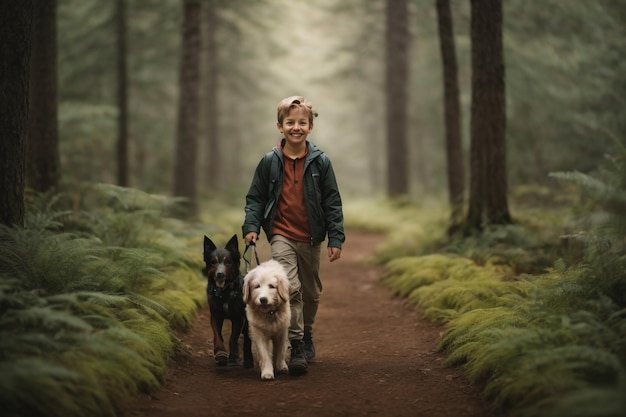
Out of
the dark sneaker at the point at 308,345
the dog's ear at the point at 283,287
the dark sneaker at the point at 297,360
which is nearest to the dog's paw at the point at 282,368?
the dark sneaker at the point at 297,360

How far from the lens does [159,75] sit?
25219mm

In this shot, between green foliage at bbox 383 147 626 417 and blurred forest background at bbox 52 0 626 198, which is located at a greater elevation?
blurred forest background at bbox 52 0 626 198

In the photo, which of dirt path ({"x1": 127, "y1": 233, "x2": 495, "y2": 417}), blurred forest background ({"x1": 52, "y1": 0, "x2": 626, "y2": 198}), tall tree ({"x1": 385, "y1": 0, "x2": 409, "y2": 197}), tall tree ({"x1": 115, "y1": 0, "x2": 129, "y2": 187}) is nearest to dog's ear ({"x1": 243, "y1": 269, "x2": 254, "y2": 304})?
dirt path ({"x1": 127, "y1": 233, "x2": 495, "y2": 417})

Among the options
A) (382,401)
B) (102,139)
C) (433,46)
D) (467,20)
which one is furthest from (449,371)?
(433,46)

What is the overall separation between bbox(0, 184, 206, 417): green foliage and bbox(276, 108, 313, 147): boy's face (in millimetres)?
2351

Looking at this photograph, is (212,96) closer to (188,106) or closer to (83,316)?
(188,106)

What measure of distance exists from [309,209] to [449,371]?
228 cm

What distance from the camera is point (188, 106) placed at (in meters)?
14.9

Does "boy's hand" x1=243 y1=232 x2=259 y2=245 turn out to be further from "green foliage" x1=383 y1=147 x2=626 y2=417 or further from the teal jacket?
"green foliage" x1=383 y1=147 x2=626 y2=417

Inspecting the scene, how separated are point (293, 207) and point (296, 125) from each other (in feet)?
2.94

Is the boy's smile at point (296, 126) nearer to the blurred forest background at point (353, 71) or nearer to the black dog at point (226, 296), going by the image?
the black dog at point (226, 296)

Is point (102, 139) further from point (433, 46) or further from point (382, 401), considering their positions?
point (382, 401)

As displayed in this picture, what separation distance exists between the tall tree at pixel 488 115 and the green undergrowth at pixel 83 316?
5464mm

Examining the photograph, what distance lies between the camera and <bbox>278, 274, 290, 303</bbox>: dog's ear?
18.1 ft
